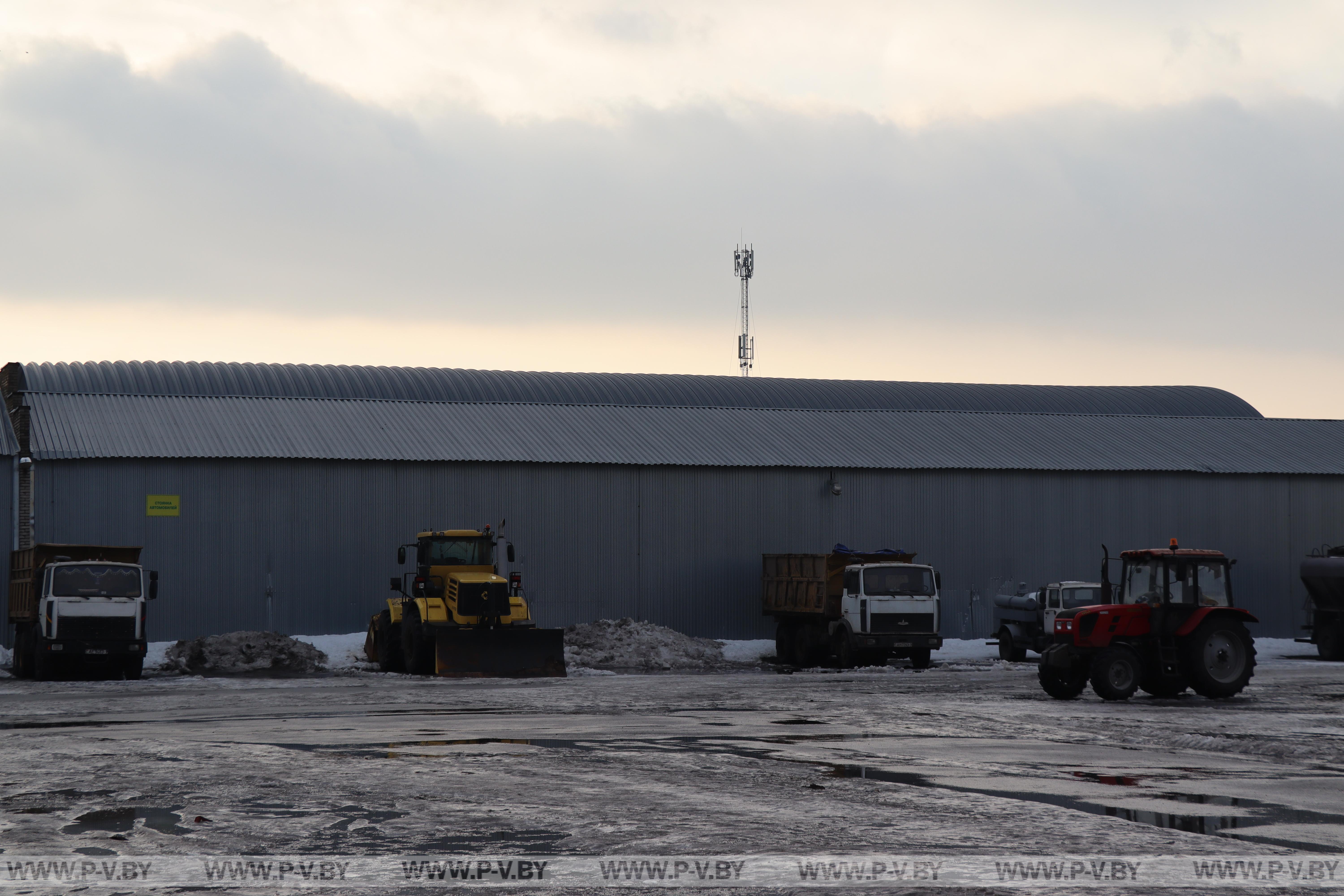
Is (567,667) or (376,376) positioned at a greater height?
(376,376)

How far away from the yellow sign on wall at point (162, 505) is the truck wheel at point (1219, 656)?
2453 cm

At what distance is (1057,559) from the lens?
145 ft

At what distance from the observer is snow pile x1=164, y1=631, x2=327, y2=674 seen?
3231cm

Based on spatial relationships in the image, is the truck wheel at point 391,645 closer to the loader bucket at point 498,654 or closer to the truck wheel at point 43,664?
the loader bucket at point 498,654

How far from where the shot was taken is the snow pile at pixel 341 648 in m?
33.4

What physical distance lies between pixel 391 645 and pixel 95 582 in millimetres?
6144

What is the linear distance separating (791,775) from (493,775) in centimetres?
274

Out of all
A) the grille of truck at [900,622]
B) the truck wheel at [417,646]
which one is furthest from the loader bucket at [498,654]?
the grille of truck at [900,622]

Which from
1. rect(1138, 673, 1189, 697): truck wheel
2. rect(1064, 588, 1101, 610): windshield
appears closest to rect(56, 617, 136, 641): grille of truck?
rect(1138, 673, 1189, 697): truck wheel

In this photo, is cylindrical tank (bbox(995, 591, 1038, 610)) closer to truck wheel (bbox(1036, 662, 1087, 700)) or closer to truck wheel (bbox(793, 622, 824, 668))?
truck wheel (bbox(793, 622, 824, 668))

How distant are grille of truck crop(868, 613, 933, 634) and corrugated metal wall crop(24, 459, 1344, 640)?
778 centimetres

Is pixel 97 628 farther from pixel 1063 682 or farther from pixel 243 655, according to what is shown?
pixel 1063 682

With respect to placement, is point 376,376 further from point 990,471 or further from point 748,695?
point 748,695

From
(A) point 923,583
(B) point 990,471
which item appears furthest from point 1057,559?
(A) point 923,583
